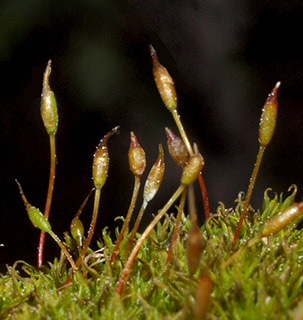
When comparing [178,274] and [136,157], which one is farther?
[136,157]

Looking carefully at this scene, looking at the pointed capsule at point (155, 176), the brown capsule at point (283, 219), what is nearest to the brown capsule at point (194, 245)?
the brown capsule at point (283, 219)

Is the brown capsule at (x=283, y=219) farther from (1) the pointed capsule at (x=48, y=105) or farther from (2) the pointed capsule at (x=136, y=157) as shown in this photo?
(1) the pointed capsule at (x=48, y=105)

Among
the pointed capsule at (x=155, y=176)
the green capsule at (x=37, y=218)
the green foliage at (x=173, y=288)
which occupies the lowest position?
the green foliage at (x=173, y=288)

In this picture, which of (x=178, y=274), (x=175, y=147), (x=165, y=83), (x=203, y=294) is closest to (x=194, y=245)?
(x=203, y=294)

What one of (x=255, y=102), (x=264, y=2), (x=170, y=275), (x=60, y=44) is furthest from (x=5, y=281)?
(x=264, y=2)

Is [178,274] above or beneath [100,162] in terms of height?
beneath

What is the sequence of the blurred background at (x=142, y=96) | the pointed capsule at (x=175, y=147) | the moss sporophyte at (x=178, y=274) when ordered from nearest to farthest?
1. the moss sporophyte at (x=178, y=274)
2. the pointed capsule at (x=175, y=147)
3. the blurred background at (x=142, y=96)

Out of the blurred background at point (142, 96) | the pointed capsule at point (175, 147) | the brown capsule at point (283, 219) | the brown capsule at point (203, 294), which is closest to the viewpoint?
the brown capsule at point (203, 294)

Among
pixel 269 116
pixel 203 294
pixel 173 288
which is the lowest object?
pixel 173 288

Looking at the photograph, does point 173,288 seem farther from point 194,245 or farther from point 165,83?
point 165,83
